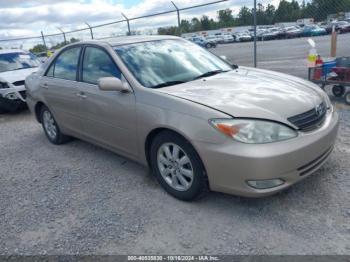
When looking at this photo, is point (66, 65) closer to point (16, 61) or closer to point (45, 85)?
point (45, 85)

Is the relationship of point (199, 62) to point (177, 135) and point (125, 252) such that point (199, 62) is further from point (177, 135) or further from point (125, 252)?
point (125, 252)

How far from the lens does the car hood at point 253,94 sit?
3.00 m

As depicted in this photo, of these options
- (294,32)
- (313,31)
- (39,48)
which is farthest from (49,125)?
(294,32)

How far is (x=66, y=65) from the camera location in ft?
16.1

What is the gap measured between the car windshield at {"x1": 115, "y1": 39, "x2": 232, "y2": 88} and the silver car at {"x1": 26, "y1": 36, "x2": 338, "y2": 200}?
0.04ft

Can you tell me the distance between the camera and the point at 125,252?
2785 millimetres

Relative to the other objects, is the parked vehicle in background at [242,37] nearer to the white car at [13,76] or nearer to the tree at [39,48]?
the tree at [39,48]

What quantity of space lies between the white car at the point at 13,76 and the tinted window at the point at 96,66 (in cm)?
438

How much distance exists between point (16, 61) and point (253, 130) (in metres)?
8.28

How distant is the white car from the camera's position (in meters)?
8.03

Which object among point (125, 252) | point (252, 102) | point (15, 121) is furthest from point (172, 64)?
point (15, 121)

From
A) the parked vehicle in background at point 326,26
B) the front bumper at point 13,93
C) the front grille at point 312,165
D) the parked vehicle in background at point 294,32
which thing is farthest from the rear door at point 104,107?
the parked vehicle in background at point 294,32

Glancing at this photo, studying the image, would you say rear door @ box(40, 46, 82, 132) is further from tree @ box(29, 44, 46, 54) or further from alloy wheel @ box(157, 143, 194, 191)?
tree @ box(29, 44, 46, 54)

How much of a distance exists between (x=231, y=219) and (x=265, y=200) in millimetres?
456
